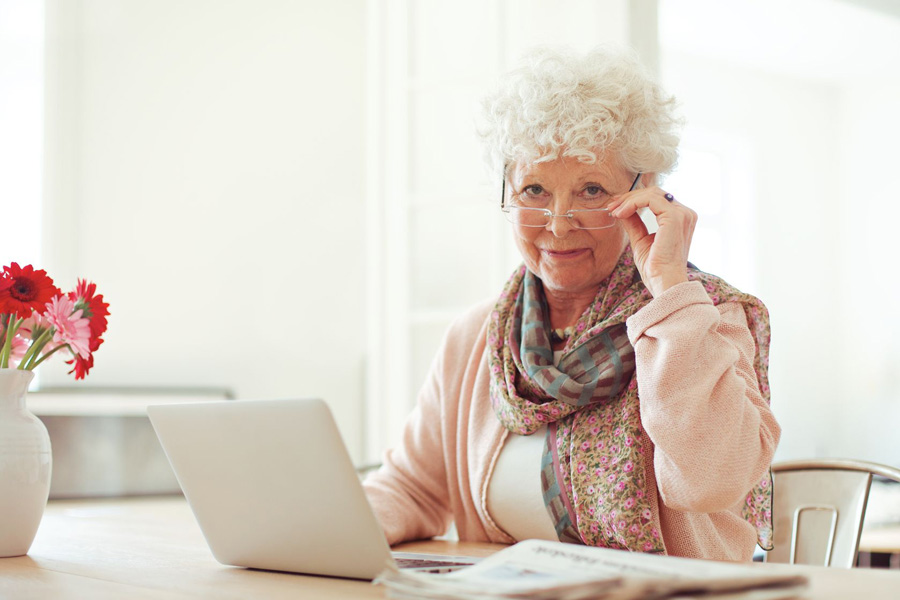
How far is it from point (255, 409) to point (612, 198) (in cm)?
74

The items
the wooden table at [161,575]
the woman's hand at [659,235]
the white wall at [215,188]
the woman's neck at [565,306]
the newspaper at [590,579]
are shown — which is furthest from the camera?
the white wall at [215,188]

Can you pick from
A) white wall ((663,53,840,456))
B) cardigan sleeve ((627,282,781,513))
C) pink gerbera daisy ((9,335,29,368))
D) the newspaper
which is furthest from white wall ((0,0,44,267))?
white wall ((663,53,840,456))

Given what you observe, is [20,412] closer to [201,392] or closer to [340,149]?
[201,392]

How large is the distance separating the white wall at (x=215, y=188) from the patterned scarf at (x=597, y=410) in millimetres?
1617

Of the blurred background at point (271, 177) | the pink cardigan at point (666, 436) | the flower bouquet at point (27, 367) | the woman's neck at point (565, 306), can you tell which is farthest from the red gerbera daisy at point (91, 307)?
the blurred background at point (271, 177)

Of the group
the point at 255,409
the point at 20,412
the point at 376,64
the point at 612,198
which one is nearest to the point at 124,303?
the point at 376,64

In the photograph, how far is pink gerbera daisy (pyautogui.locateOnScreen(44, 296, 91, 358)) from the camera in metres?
1.28

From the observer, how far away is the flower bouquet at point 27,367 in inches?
49.3

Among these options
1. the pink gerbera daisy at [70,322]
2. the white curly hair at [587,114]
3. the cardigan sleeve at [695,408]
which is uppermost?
the white curly hair at [587,114]

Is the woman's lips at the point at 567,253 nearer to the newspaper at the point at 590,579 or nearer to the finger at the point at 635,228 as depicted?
the finger at the point at 635,228

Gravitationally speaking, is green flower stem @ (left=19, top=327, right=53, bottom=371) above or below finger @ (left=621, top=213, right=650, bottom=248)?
below

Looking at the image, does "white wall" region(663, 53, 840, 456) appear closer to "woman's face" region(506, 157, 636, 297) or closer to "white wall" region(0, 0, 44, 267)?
"white wall" region(0, 0, 44, 267)

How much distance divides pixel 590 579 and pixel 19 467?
2.87 feet

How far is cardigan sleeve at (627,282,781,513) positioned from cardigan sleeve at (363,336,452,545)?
0.44m
